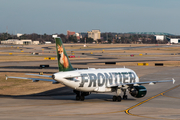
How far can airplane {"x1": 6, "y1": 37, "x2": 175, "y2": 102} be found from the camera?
3918 cm

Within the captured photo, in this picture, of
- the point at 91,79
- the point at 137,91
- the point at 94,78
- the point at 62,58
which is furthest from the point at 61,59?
the point at 137,91

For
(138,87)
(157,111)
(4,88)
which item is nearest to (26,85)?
(4,88)

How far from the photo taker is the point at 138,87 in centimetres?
4453

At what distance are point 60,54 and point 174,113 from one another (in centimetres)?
1598

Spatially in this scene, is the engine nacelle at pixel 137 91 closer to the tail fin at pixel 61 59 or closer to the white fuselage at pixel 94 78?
the white fuselage at pixel 94 78

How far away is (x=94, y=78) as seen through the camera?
137 feet

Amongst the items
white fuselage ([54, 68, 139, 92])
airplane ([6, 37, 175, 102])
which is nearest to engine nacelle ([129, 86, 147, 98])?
airplane ([6, 37, 175, 102])

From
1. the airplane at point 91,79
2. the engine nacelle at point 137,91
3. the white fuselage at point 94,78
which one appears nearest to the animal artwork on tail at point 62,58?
the airplane at point 91,79

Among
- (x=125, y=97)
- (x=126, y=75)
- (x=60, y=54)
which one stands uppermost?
(x=60, y=54)

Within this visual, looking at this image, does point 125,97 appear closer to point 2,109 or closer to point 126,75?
point 126,75

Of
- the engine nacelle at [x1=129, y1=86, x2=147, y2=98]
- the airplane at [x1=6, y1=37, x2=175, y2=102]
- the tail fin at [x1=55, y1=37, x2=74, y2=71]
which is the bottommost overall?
the engine nacelle at [x1=129, y1=86, x2=147, y2=98]

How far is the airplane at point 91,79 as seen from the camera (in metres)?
39.2

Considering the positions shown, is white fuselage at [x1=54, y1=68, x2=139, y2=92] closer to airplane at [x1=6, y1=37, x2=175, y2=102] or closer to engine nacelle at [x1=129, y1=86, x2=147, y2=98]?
airplane at [x1=6, y1=37, x2=175, y2=102]

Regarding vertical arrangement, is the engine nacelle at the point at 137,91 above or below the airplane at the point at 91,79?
below
